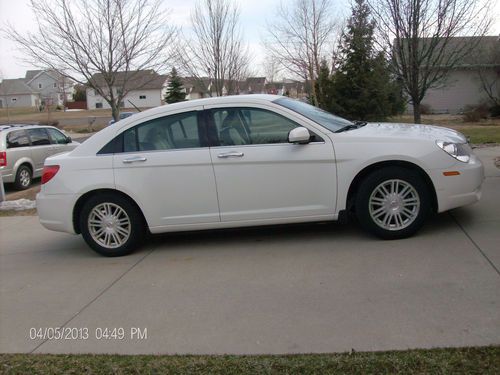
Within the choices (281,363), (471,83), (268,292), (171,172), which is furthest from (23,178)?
(471,83)

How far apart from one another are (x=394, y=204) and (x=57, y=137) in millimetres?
11578

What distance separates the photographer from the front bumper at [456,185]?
510cm

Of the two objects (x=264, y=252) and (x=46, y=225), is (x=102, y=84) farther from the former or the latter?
(x=264, y=252)

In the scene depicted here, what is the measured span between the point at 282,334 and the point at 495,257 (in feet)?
7.40

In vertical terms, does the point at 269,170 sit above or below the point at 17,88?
below

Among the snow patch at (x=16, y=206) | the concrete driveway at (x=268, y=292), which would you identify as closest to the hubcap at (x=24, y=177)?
the snow patch at (x=16, y=206)

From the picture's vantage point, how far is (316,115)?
575cm

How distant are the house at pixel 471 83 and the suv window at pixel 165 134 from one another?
78.0 ft

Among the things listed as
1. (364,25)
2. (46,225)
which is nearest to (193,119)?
(46,225)

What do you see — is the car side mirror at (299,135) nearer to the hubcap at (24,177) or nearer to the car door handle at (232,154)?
the car door handle at (232,154)

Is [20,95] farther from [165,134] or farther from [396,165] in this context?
[396,165]

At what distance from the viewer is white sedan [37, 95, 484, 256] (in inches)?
203

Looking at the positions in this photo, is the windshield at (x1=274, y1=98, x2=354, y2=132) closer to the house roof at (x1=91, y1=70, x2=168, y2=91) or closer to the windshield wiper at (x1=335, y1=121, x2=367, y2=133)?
the windshield wiper at (x1=335, y1=121, x2=367, y2=133)

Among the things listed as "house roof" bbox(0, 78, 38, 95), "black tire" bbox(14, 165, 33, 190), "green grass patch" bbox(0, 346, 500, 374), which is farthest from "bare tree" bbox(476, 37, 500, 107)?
"house roof" bbox(0, 78, 38, 95)
